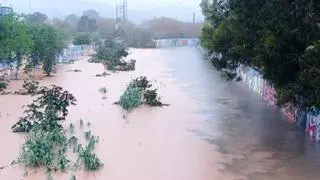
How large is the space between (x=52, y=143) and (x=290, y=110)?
8258 millimetres

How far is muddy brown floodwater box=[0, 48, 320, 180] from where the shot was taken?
1401 cm

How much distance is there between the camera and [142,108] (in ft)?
82.2

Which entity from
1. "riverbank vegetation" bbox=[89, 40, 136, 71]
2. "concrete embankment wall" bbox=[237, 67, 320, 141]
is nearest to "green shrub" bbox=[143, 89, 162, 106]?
→ "concrete embankment wall" bbox=[237, 67, 320, 141]

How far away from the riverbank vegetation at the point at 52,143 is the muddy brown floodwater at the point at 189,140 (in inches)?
14.5

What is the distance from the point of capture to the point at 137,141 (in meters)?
17.6

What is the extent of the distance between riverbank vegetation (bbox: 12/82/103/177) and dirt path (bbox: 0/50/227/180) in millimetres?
366

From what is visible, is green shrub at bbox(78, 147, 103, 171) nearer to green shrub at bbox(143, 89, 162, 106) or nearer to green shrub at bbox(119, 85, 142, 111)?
green shrub at bbox(119, 85, 142, 111)

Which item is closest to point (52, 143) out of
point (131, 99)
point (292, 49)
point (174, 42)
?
point (292, 49)

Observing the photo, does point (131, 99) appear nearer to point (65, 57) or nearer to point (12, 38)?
point (12, 38)

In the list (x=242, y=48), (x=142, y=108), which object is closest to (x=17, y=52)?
(x=142, y=108)

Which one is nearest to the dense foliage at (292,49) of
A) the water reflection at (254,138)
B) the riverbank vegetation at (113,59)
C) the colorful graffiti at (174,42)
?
the water reflection at (254,138)

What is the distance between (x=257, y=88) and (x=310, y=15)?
18.8 m

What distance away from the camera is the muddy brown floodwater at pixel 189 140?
14008 mm

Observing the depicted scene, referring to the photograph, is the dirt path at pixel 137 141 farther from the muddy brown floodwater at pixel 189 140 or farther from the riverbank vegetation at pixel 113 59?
the riverbank vegetation at pixel 113 59
